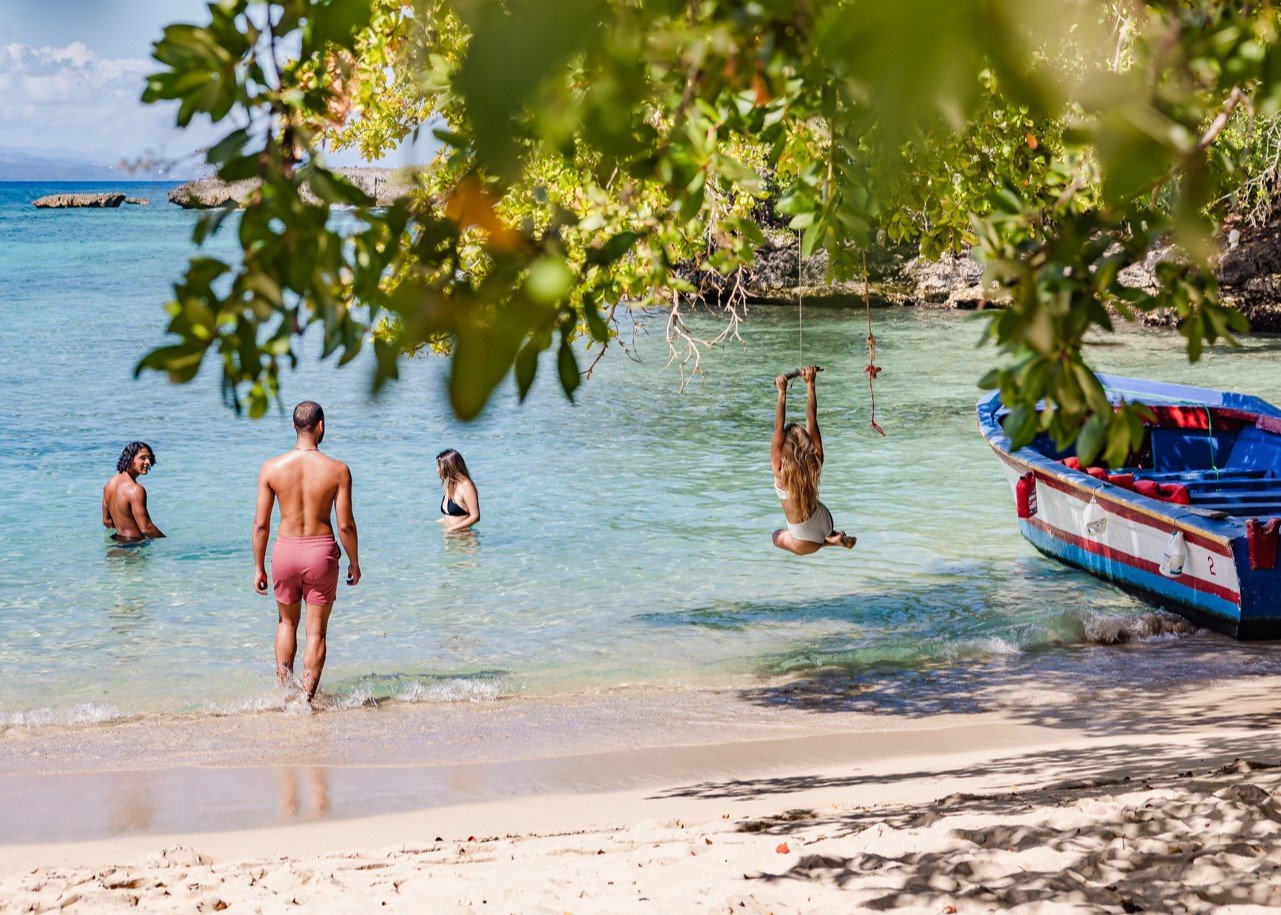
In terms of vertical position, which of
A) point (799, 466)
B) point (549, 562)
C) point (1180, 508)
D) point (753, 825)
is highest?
point (799, 466)

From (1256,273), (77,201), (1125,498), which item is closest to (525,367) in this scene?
(1125,498)

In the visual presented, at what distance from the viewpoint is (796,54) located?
217cm

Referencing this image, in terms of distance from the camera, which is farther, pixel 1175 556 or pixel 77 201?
pixel 77 201

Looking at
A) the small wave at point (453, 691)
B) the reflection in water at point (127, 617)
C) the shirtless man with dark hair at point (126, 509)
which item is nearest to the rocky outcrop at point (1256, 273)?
the shirtless man with dark hair at point (126, 509)

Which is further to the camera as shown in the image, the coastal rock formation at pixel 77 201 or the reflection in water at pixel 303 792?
the coastal rock formation at pixel 77 201

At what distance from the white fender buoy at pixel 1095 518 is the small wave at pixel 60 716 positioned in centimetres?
792

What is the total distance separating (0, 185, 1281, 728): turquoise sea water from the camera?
10727mm

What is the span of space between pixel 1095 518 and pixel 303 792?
713cm

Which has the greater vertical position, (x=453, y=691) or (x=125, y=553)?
(x=125, y=553)

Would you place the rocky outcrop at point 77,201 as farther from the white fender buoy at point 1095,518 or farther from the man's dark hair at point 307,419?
the white fender buoy at point 1095,518

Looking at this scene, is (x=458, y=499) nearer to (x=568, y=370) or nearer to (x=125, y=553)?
(x=125, y=553)

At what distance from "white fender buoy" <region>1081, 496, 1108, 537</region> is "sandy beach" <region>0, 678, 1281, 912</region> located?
232 cm

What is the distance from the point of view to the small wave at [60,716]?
9539 millimetres

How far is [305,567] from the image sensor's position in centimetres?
914
